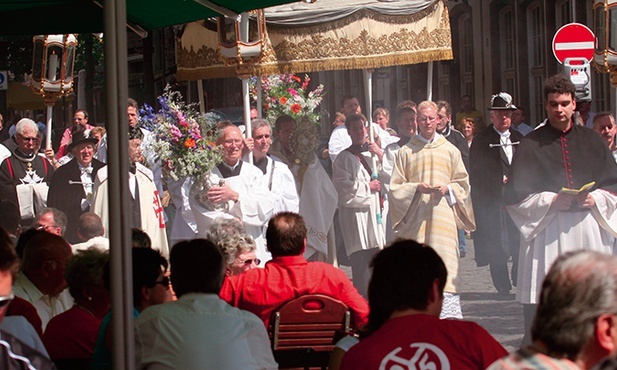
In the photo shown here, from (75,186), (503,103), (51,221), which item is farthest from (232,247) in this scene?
(503,103)

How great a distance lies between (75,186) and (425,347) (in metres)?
7.83

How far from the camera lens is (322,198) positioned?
11.2 metres

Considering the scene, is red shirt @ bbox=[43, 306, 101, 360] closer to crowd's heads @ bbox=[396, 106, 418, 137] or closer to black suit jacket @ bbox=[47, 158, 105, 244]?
black suit jacket @ bbox=[47, 158, 105, 244]

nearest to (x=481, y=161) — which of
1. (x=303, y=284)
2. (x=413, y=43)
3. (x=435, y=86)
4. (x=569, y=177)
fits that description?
(x=413, y=43)

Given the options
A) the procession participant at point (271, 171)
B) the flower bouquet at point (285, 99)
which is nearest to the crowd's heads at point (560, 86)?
the procession participant at point (271, 171)

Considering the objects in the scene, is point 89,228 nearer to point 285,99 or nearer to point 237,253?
point 237,253

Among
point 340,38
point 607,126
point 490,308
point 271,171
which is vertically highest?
point 340,38

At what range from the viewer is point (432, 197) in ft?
32.4

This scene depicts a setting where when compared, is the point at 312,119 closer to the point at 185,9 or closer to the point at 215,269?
the point at 185,9

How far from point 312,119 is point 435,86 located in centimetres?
1376

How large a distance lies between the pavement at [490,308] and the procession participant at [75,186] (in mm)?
3554

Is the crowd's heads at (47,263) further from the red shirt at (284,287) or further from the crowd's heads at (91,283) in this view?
the red shirt at (284,287)

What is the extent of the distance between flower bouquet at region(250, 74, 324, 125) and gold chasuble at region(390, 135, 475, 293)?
2.08 meters

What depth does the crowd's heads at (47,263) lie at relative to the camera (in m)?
5.54
